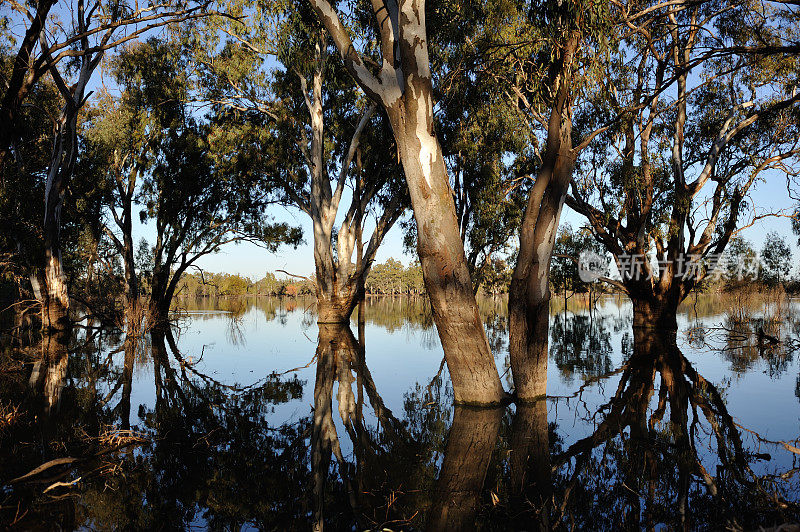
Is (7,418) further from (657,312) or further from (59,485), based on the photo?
(657,312)

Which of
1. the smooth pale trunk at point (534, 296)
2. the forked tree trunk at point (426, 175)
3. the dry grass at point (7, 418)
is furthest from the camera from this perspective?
the smooth pale trunk at point (534, 296)

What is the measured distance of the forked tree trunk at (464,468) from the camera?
237cm

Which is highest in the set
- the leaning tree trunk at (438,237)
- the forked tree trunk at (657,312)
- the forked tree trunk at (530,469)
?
the leaning tree trunk at (438,237)

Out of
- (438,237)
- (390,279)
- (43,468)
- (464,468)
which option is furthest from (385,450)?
(390,279)

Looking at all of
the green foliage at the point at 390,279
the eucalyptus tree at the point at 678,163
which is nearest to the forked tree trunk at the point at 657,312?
the eucalyptus tree at the point at 678,163

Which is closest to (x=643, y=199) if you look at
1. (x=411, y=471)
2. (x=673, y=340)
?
(x=673, y=340)

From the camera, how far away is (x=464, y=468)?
3.06 m

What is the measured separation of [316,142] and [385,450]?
11.0 m

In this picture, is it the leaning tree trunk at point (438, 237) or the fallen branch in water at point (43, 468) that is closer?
the fallen branch in water at point (43, 468)

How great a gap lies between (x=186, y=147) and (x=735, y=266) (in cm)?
4380

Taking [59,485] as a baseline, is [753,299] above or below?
above

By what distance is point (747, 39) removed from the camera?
10438 mm

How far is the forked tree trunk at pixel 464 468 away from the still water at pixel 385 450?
1 cm

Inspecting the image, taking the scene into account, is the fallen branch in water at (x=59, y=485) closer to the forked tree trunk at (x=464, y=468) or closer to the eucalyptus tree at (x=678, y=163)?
the forked tree trunk at (x=464, y=468)
